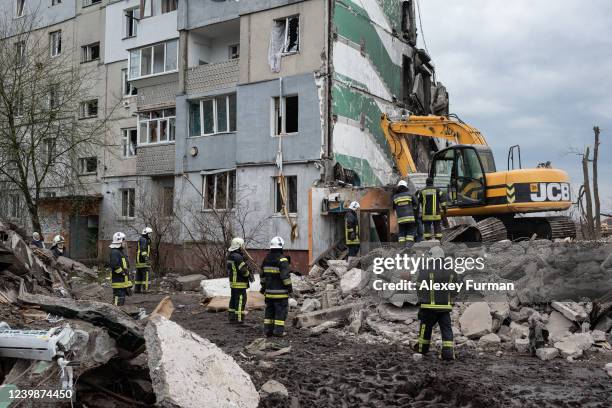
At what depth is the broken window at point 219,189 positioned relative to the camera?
2223 cm

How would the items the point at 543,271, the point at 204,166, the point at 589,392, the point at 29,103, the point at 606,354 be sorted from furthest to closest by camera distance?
the point at 204,166 → the point at 29,103 → the point at 543,271 → the point at 606,354 → the point at 589,392

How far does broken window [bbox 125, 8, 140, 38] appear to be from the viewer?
28122 mm

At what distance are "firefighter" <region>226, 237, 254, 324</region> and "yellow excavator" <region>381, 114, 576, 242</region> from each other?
19.3 feet

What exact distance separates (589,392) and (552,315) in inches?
134

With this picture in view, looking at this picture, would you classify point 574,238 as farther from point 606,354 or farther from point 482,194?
point 606,354

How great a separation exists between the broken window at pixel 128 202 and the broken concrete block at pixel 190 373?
21.5 metres

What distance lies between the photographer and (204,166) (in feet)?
75.5

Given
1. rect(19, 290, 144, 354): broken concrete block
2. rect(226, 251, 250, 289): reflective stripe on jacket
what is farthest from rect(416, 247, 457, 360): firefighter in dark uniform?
rect(19, 290, 144, 354): broken concrete block

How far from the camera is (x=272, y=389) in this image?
6504 millimetres

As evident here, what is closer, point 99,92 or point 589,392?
point 589,392

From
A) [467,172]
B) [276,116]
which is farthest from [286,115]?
[467,172]

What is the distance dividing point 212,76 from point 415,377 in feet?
59.0

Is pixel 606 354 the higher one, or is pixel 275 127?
pixel 275 127

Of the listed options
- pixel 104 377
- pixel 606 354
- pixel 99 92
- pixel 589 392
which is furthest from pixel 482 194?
pixel 99 92
